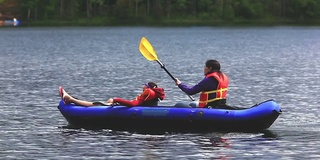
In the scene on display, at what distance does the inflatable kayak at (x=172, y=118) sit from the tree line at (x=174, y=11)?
5702 inches

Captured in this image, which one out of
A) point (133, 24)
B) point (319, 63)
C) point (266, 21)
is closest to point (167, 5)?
point (133, 24)

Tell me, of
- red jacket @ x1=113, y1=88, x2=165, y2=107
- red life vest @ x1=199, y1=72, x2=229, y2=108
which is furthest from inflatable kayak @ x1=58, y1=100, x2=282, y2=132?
red life vest @ x1=199, y1=72, x2=229, y2=108

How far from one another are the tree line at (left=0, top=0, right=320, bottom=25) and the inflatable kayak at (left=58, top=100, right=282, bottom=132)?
144825 mm

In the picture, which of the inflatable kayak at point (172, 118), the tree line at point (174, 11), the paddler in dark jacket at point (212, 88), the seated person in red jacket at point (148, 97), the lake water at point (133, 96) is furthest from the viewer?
the tree line at point (174, 11)

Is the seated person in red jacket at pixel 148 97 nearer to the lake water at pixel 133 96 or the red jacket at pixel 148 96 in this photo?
the red jacket at pixel 148 96

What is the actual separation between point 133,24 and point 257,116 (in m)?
151

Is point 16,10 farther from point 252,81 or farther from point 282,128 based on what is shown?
point 282,128

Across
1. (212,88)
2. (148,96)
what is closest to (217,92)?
(212,88)

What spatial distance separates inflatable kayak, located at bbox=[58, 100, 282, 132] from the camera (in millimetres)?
23031

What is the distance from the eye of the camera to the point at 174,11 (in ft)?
571

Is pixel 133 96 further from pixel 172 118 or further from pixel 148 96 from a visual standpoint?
pixel 172 118

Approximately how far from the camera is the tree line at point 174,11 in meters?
171

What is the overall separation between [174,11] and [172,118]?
151 metres

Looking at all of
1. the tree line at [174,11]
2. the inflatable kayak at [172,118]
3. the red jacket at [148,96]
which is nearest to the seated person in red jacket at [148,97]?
the red jacket at [148,96]
